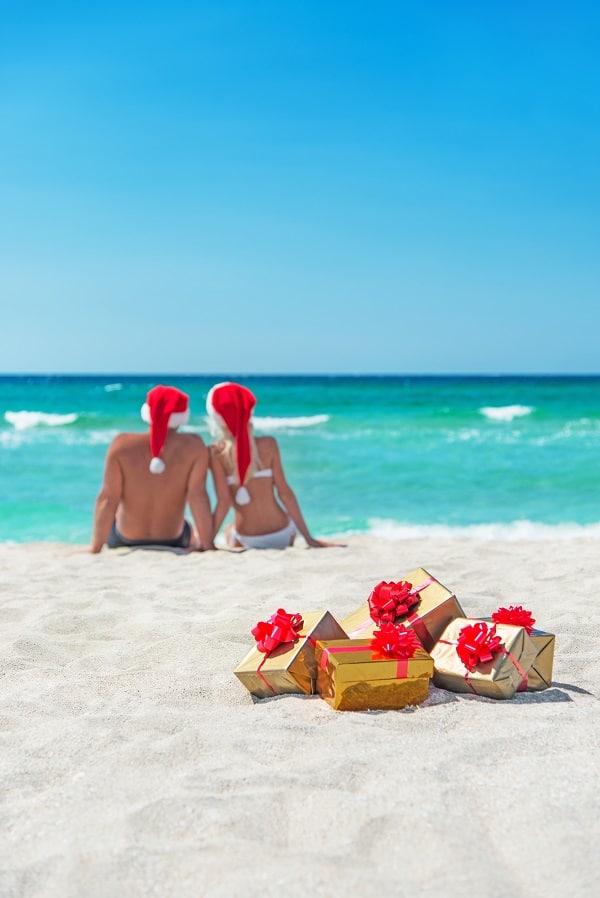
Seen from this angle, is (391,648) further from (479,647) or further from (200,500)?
(200,500)

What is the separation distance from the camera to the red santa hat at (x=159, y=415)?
5312 mm

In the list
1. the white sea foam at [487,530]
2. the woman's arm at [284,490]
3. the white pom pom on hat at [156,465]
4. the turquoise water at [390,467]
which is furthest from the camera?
the turquoise water at [390,467]

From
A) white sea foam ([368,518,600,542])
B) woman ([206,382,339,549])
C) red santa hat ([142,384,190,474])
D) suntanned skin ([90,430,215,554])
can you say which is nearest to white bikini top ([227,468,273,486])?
woman ([206,382,339,549])

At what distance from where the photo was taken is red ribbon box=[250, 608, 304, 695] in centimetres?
255

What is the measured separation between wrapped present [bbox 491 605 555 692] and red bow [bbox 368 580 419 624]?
0.96 feet

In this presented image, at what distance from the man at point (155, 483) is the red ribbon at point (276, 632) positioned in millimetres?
2832

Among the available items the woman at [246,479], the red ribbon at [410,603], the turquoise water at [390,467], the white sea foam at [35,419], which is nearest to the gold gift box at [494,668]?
the red ribbon at [410,603]

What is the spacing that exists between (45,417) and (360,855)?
22871 millimetres

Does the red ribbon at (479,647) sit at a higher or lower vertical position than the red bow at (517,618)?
lower

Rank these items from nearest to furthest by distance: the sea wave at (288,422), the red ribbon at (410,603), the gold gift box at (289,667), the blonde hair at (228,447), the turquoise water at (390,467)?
1. the gold gift box at (289,667)
2. the red ribbon at (410,603)
3. the blonde hair at (228,447)
4. the turquoise water at (390,467)
5. the sea wave at (288,422)

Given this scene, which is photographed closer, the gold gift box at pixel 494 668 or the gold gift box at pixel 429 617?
the gold gift box at pixel 494 668

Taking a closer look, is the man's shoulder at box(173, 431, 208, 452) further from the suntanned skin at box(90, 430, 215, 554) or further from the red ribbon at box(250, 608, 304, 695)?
the red ribbon at box(250, 608, 304, 695)

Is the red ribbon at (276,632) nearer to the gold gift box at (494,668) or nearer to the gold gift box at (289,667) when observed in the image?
the gold gift box at (289,667)

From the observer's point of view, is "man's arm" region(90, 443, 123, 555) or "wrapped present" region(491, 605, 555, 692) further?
"man's arm" region(90, 443, 123, 555)
